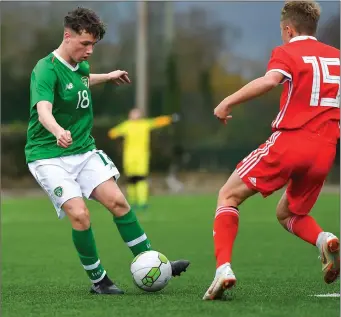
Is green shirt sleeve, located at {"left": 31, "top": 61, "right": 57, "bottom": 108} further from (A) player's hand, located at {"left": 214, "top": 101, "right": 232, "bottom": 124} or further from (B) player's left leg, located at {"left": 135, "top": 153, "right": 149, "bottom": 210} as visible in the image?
(B) player's left leg, located at {"left": 135, "top": 153, "right": 149, "bottom": 210}

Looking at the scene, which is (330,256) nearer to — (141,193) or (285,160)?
(285,160)

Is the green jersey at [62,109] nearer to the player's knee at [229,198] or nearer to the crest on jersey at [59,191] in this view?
the crest on jersey at [59,191]

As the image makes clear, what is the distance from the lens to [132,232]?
289 inches

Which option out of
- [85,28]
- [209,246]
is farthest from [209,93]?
[85,28]

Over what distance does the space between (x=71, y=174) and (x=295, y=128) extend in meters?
1.73

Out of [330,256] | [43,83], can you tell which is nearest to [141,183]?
[43,83]

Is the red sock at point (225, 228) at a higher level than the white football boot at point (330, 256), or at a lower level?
higher

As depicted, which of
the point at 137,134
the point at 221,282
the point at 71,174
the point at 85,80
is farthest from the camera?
the point at 137,134

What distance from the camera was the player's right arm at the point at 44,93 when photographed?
6.64 meters

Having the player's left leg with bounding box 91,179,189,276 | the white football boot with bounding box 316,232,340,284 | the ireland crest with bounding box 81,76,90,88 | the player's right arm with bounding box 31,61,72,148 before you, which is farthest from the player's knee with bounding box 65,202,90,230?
the white football boot with bounding box 316,232,340,284

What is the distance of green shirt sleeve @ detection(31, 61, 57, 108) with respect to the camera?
6.90 metres

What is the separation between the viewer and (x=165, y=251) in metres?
11.1

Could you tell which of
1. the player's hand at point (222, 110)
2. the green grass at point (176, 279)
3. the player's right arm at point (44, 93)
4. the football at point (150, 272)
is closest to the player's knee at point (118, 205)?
the football at point (150, 272)

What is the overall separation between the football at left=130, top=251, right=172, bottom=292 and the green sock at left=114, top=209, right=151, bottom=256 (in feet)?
0.85
